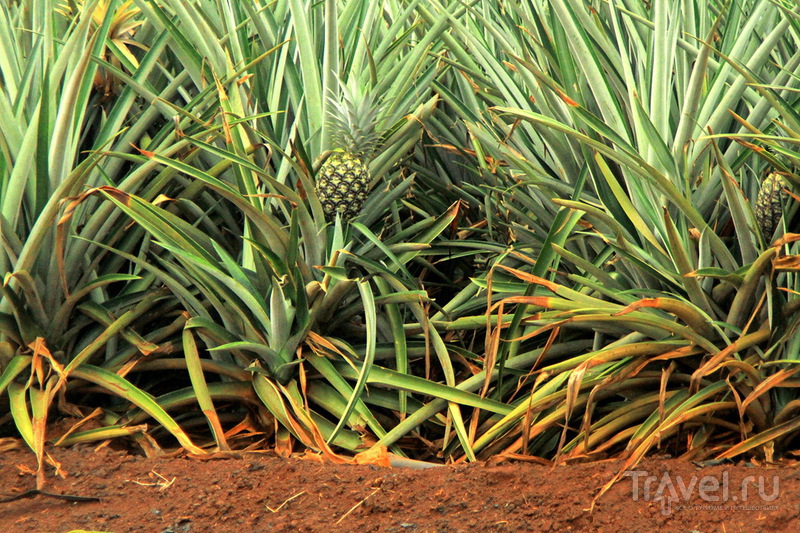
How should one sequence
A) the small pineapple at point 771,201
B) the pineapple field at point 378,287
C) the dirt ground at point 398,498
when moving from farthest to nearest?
the small pineapple at point 771,201
the pineapple field at point 378,287
the dirt ground at point 398,498

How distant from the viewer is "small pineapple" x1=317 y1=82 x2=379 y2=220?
182cm

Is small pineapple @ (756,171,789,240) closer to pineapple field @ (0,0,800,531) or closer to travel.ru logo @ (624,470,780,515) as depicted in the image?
pineapple field @ (0,0,800,531)

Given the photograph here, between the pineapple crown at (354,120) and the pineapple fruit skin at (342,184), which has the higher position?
the pineapple crown at (354,120)

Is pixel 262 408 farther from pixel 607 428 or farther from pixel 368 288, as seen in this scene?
pixel 607 428

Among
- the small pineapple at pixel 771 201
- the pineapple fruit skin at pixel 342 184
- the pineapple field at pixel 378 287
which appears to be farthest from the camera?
the pineapple fruit skin at pixel 342 184

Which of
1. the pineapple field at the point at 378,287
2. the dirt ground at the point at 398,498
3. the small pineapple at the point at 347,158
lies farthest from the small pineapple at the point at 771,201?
the small pineapple at the point at 347,158

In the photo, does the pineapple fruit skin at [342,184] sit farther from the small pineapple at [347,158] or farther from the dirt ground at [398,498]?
the dirt ground at [398,498]

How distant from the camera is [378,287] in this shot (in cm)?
195

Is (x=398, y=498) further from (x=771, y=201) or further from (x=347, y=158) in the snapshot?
(x=771, y=201)

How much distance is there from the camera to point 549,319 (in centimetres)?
181

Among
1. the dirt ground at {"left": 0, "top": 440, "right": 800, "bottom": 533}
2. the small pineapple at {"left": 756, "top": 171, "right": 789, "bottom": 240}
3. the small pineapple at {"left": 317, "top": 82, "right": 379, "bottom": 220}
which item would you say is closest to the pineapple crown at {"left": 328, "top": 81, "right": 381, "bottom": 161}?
the small pineapple at {"left": 317, "top": 82, "right": 379, "bottom": 220}

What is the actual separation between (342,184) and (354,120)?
164 mm

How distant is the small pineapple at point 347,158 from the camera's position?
1.82 meters

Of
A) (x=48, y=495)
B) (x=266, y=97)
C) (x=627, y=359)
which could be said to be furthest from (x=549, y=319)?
(x=48, y=495)
